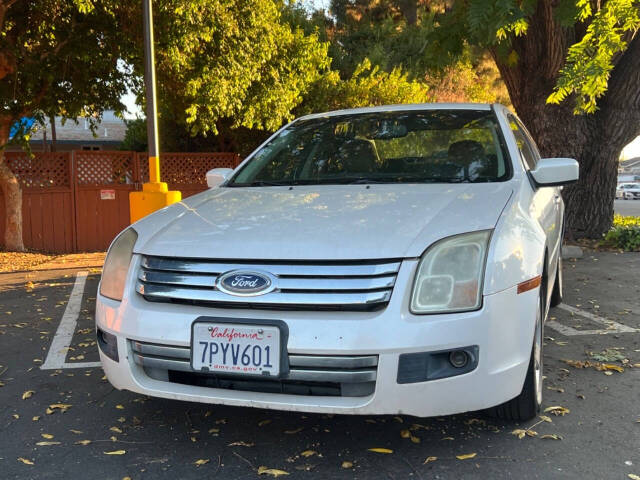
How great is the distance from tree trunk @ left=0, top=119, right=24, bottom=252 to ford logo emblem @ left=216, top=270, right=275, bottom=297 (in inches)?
345

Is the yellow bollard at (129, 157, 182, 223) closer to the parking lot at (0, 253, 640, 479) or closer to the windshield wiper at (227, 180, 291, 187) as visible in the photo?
the parking lot at (0, 253, 640, 479)

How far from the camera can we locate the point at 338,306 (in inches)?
88.6

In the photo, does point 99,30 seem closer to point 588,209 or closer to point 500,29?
point 500,29

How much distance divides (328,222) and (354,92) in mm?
10025

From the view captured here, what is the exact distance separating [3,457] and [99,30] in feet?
24.5

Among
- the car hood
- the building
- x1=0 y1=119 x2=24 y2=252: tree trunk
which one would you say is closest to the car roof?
the car hood

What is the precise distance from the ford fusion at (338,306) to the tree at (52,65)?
6.00 meters

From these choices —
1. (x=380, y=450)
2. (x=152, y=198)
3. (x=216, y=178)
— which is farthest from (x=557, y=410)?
(x=152, y=198)

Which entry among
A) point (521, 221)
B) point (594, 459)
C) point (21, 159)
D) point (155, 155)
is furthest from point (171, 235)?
point (21, 159)

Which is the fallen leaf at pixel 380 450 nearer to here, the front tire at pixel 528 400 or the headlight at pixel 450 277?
the front tire at pixel 528 400

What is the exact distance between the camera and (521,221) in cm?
267

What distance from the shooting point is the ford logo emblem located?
2.30m

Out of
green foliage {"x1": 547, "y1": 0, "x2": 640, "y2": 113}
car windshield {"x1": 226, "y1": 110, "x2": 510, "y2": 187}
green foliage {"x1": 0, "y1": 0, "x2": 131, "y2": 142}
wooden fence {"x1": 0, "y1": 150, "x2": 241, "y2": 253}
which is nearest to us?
car windshield {"x1": 226, "y1": 110, "x2": 510, "y2": 187}

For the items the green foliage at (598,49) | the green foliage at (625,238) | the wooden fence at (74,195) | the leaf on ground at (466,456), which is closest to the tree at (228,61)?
the wooden fence at (74,195)
